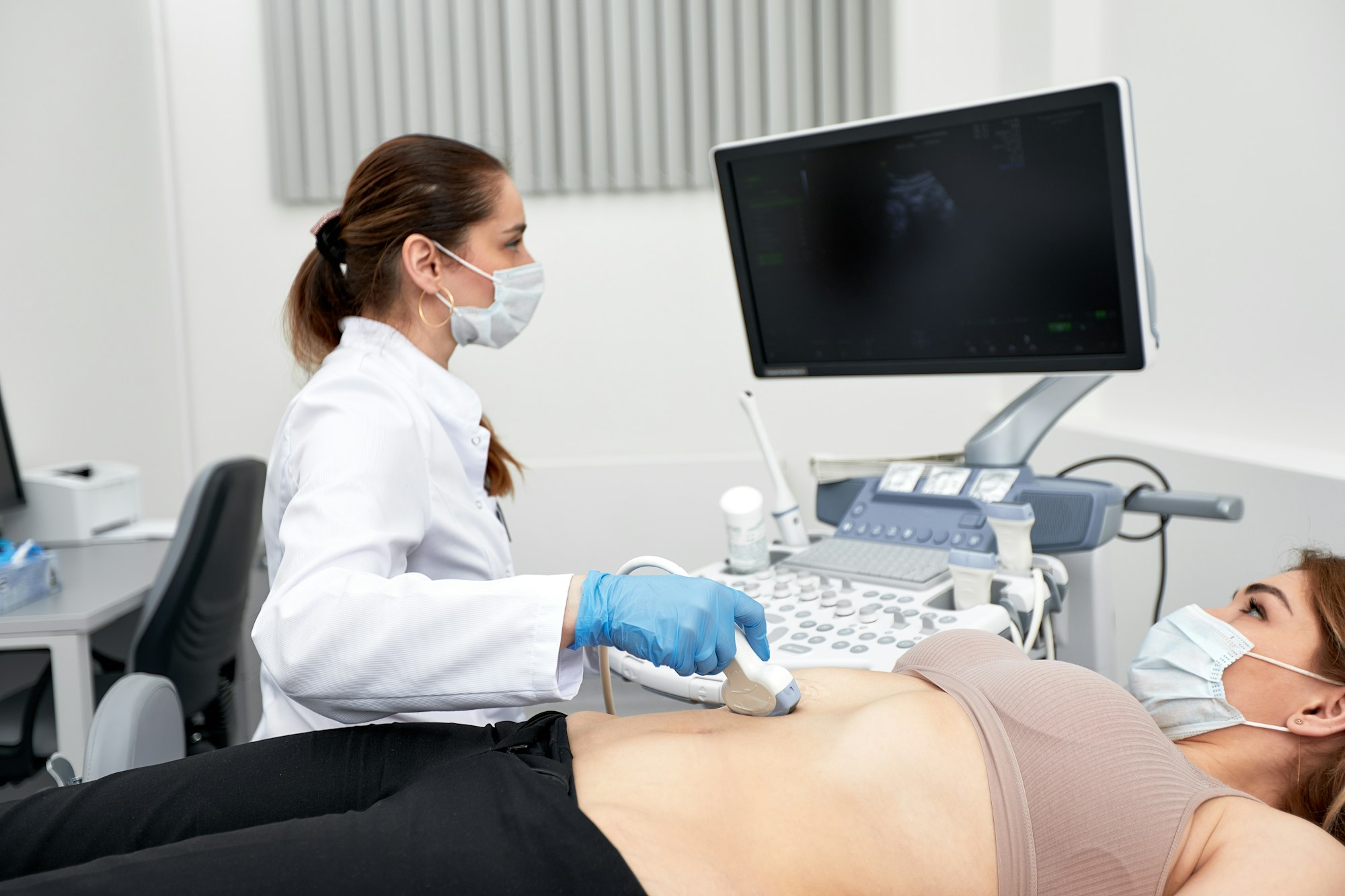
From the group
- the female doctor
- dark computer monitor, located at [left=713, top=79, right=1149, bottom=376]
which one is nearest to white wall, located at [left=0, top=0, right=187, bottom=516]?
the female doctor

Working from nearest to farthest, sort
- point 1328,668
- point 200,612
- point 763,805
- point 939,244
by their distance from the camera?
point 763,805
point 1328,668
point 939,244
point 200,612

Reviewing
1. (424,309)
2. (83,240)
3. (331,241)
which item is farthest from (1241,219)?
(83,240)

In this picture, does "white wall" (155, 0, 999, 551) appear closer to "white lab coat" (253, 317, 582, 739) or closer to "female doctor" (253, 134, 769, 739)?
"female doctor" (253, 134, 769, 739)

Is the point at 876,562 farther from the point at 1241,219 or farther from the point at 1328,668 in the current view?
the point at 1241,219

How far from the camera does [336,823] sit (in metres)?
0.84

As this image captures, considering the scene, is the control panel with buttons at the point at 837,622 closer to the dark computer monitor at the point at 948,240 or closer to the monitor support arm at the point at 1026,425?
the monitor support arm at the point at 1026,425

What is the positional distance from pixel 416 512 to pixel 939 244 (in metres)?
0.92

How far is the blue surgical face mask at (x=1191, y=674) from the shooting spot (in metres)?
1.11

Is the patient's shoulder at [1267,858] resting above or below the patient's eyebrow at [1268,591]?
below

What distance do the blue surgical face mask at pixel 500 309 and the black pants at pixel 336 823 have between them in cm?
63

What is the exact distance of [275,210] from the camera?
116 inches

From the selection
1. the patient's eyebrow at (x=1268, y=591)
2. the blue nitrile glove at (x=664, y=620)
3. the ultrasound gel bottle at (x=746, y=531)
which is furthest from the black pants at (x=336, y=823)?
the patient's eyebrow at (x=1268, y=591)

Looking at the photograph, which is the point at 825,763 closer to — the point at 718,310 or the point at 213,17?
the point at 718,310

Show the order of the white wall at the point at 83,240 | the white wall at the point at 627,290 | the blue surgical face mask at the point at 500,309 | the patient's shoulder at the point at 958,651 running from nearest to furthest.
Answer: the patient's shoulder at the point at 958,651 → the blue surgical face mask at the point at 500,309 → the white wall at the point at 627,290 → the white wall at the point at 83,240
